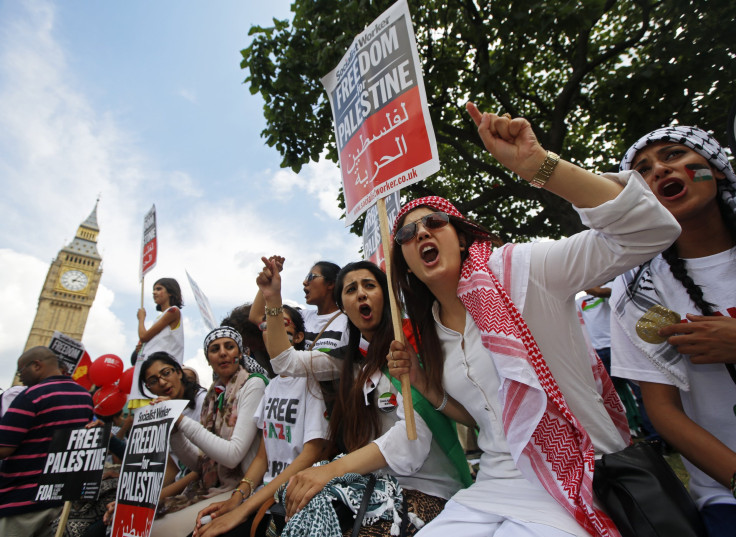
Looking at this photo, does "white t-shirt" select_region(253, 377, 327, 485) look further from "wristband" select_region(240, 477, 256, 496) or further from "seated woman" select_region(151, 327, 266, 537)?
"seated woman" select_region(151, 327, 266, 537)

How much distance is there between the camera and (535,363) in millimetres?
1545

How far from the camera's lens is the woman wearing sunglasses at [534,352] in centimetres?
142

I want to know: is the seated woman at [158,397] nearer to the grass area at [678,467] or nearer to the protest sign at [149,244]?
the protest sign at [149,244]

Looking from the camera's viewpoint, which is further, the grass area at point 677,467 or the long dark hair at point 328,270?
the long dark hair at point 328,270

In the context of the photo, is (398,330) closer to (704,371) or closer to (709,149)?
(704,371)

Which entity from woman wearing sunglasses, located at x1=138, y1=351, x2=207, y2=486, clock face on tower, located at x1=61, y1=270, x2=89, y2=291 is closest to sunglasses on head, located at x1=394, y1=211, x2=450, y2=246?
woman wearing sunglasses, located at x1=138, y1=351, x2=207, y2=486

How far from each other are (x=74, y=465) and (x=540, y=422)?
3590 mm

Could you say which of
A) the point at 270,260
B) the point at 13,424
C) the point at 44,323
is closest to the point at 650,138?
the point at 270,260

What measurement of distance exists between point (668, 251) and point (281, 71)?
6591mm

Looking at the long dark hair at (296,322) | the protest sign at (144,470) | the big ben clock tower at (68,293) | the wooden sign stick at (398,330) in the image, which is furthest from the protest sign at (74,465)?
the big ben clock tower at (68,293)

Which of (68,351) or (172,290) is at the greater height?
(172,290)

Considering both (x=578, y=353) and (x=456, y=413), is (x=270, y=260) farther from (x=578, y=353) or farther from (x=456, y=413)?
(x=578, y=353)

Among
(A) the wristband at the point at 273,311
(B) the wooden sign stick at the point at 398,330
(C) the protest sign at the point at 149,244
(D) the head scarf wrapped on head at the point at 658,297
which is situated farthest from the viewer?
(C) the protest sign at the point at 149,244

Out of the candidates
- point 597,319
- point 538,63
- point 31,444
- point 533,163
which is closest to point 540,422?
point 533,163
